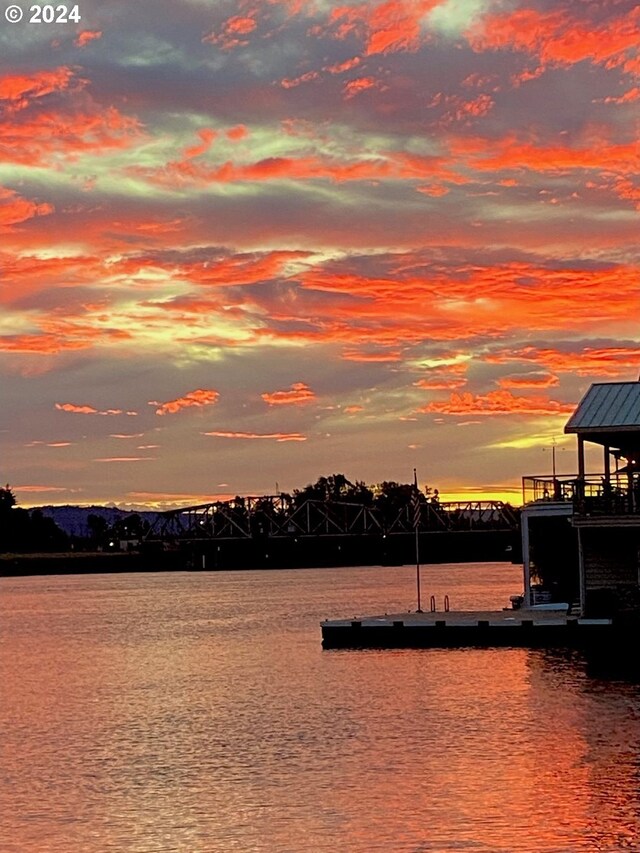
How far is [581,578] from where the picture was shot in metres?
63.9

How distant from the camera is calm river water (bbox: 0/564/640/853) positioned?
106 ft

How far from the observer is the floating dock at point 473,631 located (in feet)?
202

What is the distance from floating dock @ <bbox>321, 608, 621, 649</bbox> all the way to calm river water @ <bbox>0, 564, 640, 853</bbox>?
2.36ft

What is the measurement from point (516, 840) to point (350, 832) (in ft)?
11.6

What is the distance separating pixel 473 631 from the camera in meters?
64.9

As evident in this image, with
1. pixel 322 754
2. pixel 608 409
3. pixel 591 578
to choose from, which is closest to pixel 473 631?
pixel 591 578

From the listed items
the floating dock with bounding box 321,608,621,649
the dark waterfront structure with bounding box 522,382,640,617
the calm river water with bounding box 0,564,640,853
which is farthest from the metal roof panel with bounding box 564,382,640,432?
the calm river water with bounding box 0,564,640,853

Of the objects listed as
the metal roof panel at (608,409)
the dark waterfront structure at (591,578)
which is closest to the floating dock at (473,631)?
the dark waterfront structure at (591,578)

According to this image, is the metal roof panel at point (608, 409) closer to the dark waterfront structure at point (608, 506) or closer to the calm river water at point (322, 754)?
the dark waterfront structure at point (608, 506)

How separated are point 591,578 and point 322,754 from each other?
2417 centimetres

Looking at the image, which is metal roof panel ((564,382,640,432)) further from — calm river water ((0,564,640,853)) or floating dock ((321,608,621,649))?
calm river water ((0,564,640,853))

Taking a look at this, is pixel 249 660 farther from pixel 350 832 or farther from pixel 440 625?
pixel 350 832

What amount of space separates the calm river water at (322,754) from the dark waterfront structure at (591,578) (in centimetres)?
97

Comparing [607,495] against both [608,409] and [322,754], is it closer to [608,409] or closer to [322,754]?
[608,409]
